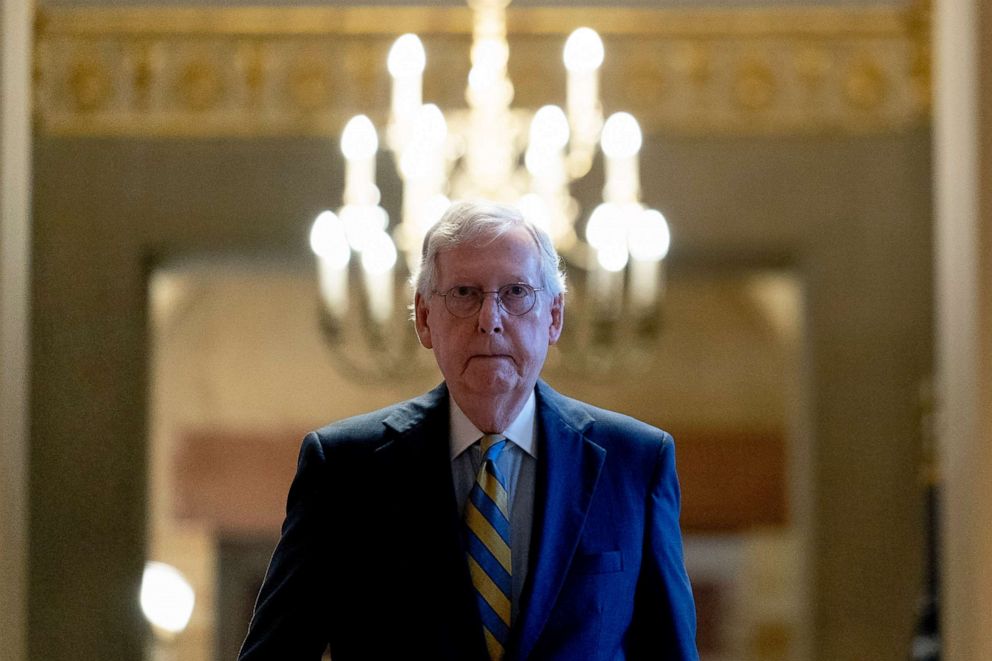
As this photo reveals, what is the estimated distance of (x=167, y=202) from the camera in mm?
7449

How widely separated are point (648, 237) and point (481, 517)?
363 cm

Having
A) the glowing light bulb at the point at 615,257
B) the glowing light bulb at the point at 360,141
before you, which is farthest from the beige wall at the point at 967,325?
the glowing light bulb at the point at 360,141

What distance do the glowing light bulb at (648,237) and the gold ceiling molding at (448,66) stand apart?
5.66ft

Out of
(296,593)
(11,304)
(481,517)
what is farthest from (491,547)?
(11,304)

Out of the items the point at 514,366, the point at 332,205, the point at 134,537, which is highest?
the point at 332,205

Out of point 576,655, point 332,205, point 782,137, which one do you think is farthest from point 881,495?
point 576,655

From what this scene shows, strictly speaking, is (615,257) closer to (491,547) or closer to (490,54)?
(490,54)

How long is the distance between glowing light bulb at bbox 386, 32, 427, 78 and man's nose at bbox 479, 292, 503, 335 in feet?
11.1

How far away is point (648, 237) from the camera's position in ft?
19.3

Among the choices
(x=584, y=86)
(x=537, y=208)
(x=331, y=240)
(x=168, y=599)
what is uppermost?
(x=584, y=86)

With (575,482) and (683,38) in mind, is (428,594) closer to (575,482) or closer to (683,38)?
(575,482)

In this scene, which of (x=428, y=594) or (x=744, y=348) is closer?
(x=428, y=594)

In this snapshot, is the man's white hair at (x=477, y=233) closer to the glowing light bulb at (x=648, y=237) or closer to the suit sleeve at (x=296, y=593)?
the suit sleeve at (x=296, y=593)

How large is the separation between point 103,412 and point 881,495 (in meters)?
3.43
